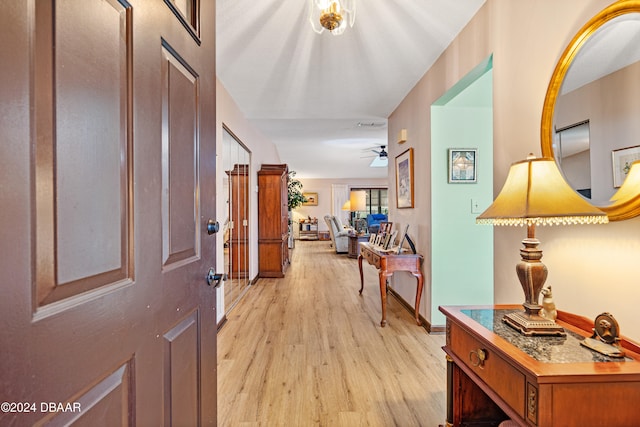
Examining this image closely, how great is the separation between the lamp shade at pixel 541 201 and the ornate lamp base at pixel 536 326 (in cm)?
36

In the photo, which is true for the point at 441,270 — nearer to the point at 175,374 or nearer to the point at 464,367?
the point at 464,367

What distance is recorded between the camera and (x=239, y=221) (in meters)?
4.34

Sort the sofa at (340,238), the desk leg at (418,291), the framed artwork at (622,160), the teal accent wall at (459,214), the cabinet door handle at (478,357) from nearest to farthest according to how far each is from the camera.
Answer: the framed artwork at (622,160), the cabinet door handle at (478,357), the teal accent wall at (459,214), the desk leg at (418,291), the sofa at (340,238)

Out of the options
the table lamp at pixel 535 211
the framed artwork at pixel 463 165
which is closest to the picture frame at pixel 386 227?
the framed artwork at pixel 463 165

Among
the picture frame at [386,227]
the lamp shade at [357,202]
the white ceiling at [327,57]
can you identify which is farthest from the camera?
the lamp shade at [357,202]

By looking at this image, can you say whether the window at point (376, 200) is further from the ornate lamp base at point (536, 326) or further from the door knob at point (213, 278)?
the door knob at point (213, 278)

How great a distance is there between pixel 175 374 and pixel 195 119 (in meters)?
0.82

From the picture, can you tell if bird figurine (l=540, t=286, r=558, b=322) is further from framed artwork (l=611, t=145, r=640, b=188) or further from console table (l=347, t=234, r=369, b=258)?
console table (l=347, t=234, r=369, b=258)

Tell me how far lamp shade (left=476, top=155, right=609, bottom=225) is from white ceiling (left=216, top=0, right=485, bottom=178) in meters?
1.40

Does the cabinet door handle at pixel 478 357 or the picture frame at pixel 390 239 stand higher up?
the picture frame at pixel 390 239

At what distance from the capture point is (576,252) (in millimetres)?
1303

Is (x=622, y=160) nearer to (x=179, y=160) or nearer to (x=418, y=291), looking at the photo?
(x=179, y=160)

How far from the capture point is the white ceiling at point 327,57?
204 centimetres

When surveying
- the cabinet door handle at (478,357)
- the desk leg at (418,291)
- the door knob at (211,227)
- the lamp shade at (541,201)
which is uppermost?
the lamp shade at (541,201)
